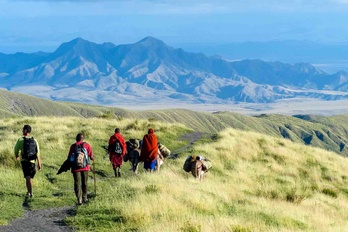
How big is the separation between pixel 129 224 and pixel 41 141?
17802mm

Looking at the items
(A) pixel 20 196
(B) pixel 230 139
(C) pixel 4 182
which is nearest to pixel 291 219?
(A) pixel 20 196

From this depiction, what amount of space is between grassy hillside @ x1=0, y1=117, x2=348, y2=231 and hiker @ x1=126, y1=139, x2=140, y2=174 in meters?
0.45

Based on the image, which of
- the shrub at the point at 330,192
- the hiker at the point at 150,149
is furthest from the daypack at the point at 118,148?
the shrub at the point at 330,192

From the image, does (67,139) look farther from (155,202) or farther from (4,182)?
(155,202)

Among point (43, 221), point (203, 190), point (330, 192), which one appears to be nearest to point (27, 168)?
point (43, 221)

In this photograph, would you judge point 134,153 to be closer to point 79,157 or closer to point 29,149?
point 29,149

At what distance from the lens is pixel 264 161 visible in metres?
30.7

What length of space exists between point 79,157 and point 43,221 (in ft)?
8.40

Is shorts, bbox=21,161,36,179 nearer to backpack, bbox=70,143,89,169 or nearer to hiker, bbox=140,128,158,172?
backpack, bbox=70,143,89,169

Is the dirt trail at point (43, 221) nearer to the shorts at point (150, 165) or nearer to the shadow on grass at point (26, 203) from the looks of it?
the shadow on grass at point (26, 203)

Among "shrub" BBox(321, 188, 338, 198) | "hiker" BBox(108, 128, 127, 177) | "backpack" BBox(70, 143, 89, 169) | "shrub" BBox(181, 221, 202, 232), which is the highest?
"backpack" BBox(70, 143, 89, 169)

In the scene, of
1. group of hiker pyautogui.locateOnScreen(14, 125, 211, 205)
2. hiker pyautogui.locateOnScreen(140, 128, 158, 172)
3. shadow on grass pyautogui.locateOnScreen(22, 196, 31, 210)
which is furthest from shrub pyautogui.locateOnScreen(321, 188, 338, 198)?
shadow on grass pyautogui.locateOnScreen(22, 196, 31, 210)

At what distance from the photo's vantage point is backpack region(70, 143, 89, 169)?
15.4 m

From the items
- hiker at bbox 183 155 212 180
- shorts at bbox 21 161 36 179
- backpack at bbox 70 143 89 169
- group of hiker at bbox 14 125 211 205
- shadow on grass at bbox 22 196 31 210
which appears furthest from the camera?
hiker at bbox 183 155 212 180
